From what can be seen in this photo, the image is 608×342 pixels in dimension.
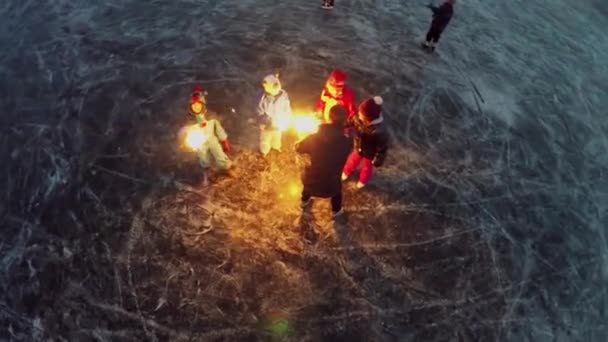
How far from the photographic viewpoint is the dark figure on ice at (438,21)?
319 inches

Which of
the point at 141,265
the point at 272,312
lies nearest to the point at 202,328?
the point at 272,312

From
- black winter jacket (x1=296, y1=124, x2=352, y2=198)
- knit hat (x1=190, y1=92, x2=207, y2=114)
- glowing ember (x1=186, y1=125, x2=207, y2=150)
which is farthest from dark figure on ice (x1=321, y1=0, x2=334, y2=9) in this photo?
black winter jacket (x1=296, y1=124, x2=352, y2=198)

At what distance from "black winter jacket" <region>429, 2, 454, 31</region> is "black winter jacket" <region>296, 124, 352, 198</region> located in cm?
508

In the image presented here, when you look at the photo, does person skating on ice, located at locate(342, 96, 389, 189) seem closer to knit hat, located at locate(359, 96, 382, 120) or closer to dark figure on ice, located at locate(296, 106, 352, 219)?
knit hat, located at locate(359, 96, 382, 120)

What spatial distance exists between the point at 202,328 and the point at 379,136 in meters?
3.56

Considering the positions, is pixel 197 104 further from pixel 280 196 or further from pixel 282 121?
pixel 280 196

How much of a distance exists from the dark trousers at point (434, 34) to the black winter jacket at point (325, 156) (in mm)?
5442

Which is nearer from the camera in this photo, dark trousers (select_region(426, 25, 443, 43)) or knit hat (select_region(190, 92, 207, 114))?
knit hat (select_region(190, 92, 207, 114))

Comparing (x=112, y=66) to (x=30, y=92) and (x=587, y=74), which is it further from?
(x=587, y=74)

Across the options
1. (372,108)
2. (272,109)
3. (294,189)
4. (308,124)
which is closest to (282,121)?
(272,109)

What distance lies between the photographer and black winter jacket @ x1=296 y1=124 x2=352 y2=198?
470 centimetres

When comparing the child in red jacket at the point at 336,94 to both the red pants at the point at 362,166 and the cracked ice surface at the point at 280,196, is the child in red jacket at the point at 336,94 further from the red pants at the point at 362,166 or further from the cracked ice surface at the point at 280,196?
the cracked ice surface at the point at 280,196

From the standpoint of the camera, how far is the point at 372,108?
481cm

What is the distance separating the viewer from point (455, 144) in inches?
288
